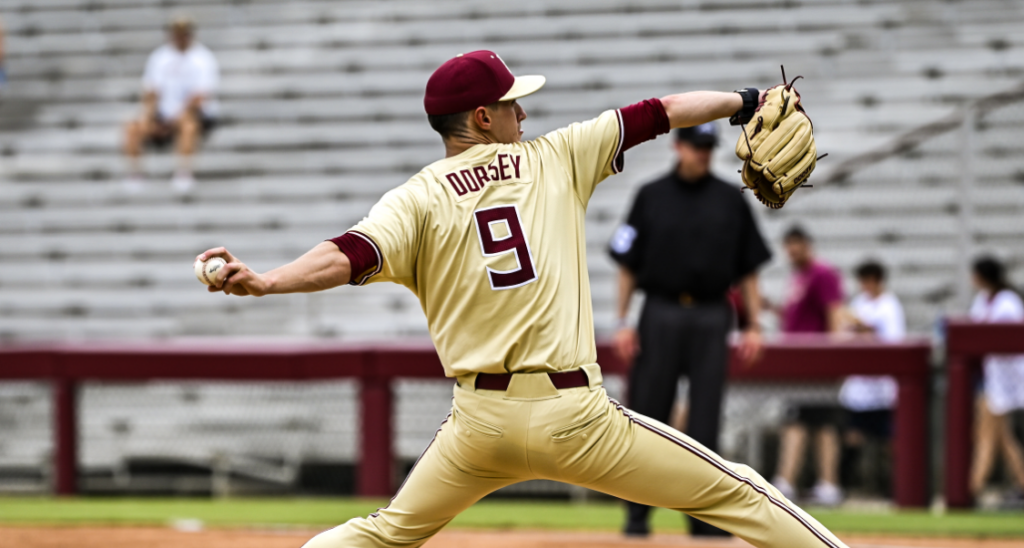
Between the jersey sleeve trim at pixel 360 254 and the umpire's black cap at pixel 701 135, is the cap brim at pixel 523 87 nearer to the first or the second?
the jersey sleeve trim at pixel 360 254

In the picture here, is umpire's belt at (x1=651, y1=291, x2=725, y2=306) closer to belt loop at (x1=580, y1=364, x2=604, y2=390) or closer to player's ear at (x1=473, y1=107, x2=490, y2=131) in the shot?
belt loop at (x1=580, y1=364, x2=604, y2=390)

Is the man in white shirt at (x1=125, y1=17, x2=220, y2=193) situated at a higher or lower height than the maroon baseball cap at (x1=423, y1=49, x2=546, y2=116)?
higher

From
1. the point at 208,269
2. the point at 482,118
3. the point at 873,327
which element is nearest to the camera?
the point at 208,269

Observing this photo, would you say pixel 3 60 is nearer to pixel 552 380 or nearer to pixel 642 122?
pixel 642 122

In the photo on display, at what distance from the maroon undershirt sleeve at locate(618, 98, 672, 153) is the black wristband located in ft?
0.82

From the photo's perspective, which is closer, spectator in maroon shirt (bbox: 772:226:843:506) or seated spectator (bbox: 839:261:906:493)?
spectator in maroon shirt (bbox: 772:226:843:506)

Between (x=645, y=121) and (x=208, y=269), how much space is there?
4.59 ft

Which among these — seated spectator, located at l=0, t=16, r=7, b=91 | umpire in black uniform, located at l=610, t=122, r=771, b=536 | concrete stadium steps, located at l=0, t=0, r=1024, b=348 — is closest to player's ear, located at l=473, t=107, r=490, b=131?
umpire in black uniform, located at l=610, t=122, r=771, b=536

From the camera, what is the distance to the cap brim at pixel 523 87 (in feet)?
11.6

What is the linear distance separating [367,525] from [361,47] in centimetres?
1169

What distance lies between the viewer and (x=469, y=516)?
7.42 meters

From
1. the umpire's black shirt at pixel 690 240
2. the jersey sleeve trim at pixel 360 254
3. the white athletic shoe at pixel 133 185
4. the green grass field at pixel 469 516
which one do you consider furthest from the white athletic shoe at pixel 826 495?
the white athletic shoe at pixel 133 185

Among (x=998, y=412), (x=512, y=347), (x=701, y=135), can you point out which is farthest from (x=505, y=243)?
(x=998, y=412)

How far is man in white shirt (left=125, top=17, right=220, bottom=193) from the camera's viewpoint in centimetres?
1320
